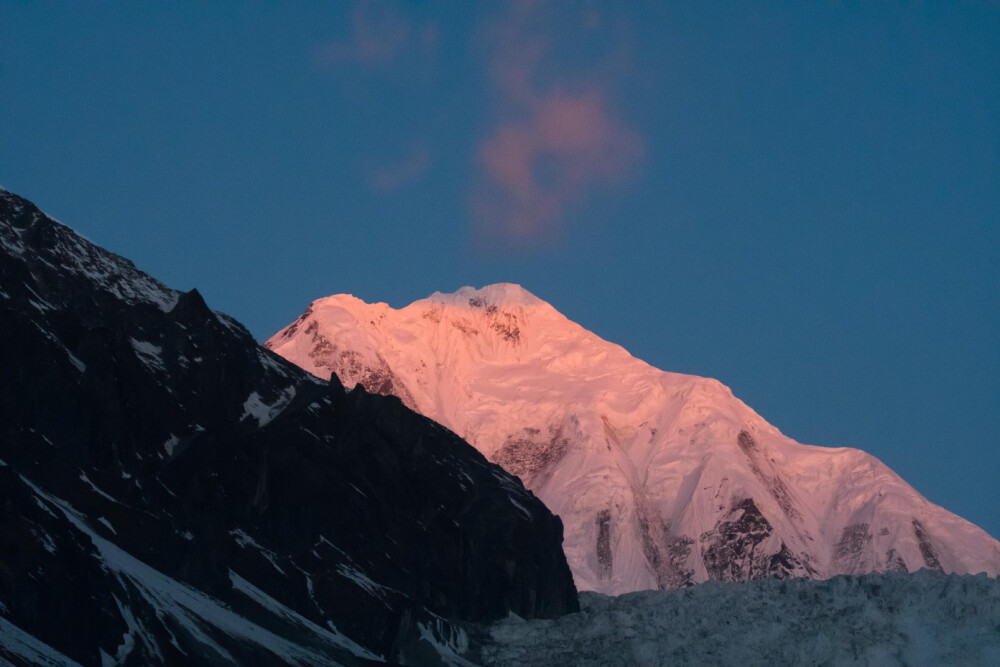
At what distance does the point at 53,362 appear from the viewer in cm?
19988

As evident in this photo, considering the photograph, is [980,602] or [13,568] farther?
[980,602]

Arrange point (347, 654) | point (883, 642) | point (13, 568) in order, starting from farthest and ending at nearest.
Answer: point (347, 654), point (883, 642), point (13, 568)

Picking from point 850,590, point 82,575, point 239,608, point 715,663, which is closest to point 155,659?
point 82,575

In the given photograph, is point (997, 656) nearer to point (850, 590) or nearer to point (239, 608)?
Result: point (850, 590)

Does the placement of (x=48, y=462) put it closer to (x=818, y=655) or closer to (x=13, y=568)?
(x=13, y=568)

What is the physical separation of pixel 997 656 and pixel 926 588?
18.3 m

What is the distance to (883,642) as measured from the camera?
18175cm

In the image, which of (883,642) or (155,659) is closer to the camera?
(155,659)

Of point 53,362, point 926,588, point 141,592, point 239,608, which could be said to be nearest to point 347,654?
point 239,608

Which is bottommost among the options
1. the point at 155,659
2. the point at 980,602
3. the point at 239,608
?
the point at 155,659

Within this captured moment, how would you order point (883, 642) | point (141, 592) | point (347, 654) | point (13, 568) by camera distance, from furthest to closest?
point (347, 654) < point (883, 642) < point (141, 592) < point (13, 568)

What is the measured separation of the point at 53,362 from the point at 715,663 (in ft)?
278

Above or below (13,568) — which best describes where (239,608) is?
above

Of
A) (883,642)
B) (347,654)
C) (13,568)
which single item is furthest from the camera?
(347,654)
